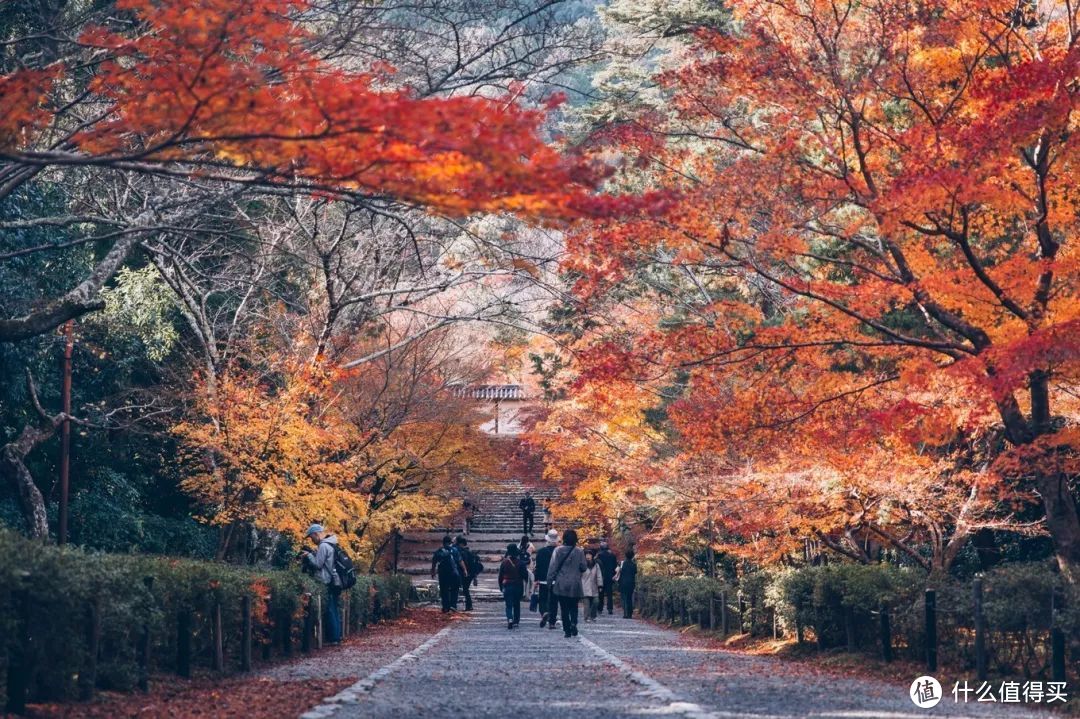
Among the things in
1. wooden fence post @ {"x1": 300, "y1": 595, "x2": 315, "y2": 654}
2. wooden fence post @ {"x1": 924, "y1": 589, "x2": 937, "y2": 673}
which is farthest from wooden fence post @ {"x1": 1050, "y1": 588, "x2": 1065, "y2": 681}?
wooden fence post @ {"x1": 300, "y1": 595, "x2": 315, "y2": 654}

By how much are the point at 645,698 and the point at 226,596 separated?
5247mm

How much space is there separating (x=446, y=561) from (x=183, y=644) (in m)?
12.6

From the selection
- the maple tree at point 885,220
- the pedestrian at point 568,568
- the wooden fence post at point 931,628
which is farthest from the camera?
the pedestrian at point 568,568

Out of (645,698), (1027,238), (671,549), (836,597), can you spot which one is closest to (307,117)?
(645,698)

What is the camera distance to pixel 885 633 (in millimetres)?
12805

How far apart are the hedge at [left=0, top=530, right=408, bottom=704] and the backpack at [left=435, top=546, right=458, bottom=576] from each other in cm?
972

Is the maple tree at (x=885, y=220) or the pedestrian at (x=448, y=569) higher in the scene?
the maple tree at (x=885, y=220)

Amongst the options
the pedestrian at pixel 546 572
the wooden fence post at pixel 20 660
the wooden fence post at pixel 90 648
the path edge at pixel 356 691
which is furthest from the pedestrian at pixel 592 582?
the wooden fence post at pixel 20 660

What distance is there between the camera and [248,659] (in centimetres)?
1214

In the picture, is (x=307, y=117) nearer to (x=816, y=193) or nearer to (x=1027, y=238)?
(x=816, y=193)

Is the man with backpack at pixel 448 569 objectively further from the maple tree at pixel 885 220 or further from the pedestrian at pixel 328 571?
the maple tree at pixel 885 220

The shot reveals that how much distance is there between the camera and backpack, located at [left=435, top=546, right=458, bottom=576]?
917 inches

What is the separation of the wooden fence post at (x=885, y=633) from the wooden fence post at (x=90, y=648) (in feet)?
27.5

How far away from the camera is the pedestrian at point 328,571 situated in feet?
52.0
